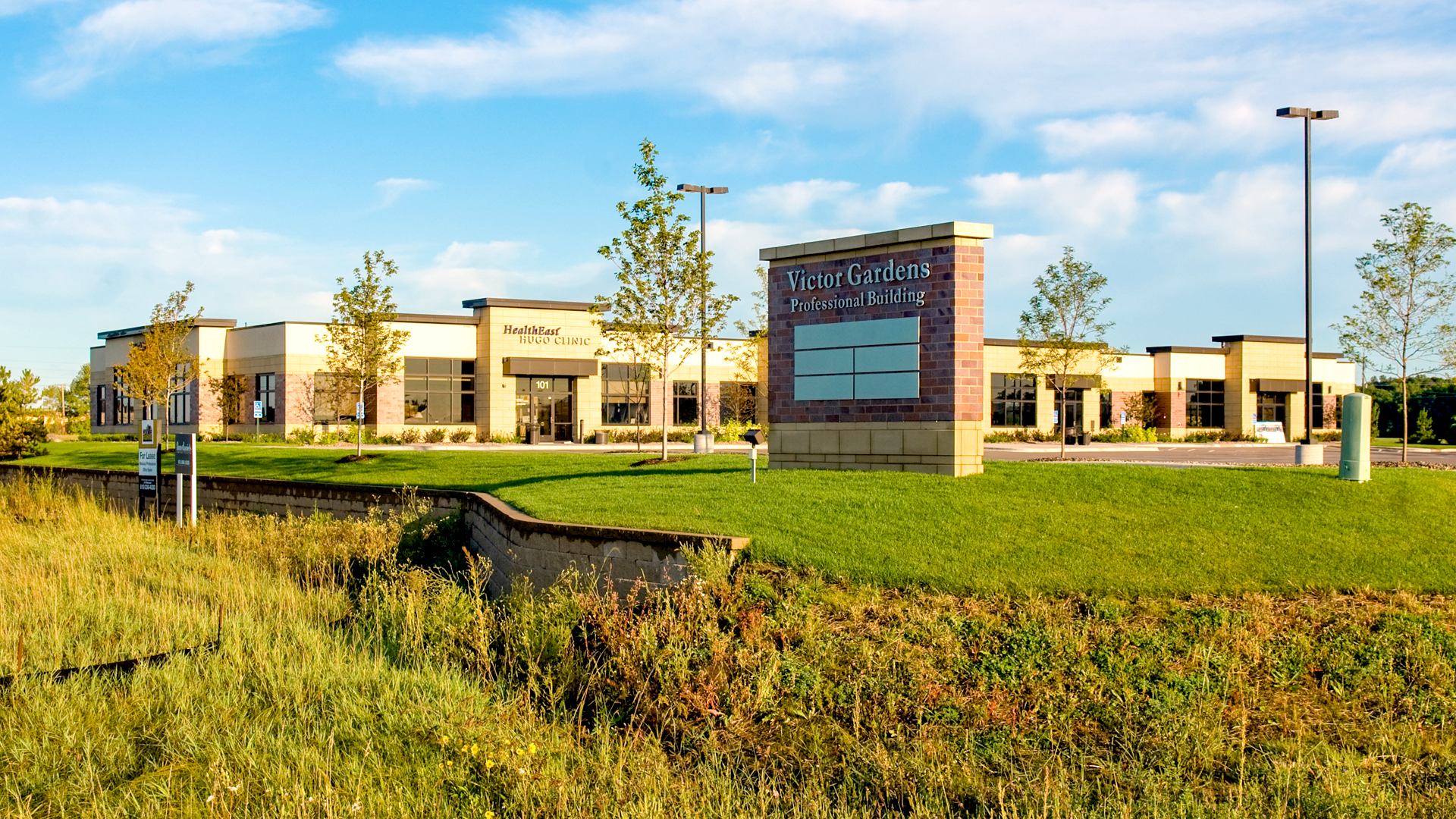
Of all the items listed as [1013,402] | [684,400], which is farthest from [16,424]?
[1013,402]

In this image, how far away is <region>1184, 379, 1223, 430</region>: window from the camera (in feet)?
171

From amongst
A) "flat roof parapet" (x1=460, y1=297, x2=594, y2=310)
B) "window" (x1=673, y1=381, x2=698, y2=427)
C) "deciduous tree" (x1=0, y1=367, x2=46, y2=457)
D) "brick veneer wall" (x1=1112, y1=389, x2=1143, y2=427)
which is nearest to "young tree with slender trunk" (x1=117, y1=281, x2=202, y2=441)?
"deciduous tree" (x1=0, y1=367, x2=46, y2=457)

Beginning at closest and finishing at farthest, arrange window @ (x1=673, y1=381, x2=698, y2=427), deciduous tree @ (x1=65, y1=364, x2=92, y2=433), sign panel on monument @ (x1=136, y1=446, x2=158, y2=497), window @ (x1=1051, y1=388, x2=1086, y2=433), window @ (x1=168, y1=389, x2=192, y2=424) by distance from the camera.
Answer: sign panel on monument @ (x1=136, y1=446, x2=158, y2=497), window @ (x1=168, y1=389, x2=192, y2=424), window @ (x1=673, y1=381, x2=698, y2=427), window @ (x1=1051, y1=388, x2=1086, y2=433), deciduous tree @ (x1=65, y1=364, x2=92, y2=433)

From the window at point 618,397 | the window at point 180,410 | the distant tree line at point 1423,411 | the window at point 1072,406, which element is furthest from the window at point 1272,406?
the window at point 180,410

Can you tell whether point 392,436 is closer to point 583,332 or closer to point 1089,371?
point 583,332

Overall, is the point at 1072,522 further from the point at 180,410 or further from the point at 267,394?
the point at 180,410

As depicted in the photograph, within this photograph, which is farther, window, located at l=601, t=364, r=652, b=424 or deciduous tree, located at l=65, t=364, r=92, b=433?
deciduous tree, located at l=65, t=364, r=92, b=433

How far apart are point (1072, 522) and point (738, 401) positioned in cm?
3526

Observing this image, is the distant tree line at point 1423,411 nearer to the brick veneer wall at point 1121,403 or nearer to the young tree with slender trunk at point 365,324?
the brick veneer wall at point 1121,403

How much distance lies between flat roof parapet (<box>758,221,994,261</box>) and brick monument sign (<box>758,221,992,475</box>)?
0.06ft

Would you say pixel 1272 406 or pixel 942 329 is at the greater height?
pixel 942 329

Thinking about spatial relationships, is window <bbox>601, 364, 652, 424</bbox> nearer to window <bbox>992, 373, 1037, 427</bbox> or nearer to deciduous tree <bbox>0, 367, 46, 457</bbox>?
window <bbox>992, 373, 1037, 427</bbox>

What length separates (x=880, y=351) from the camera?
632 inches

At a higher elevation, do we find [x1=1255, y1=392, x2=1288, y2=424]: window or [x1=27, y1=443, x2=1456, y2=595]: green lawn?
[x1=1255, y1=392, x2=1288, y2=424]: window
